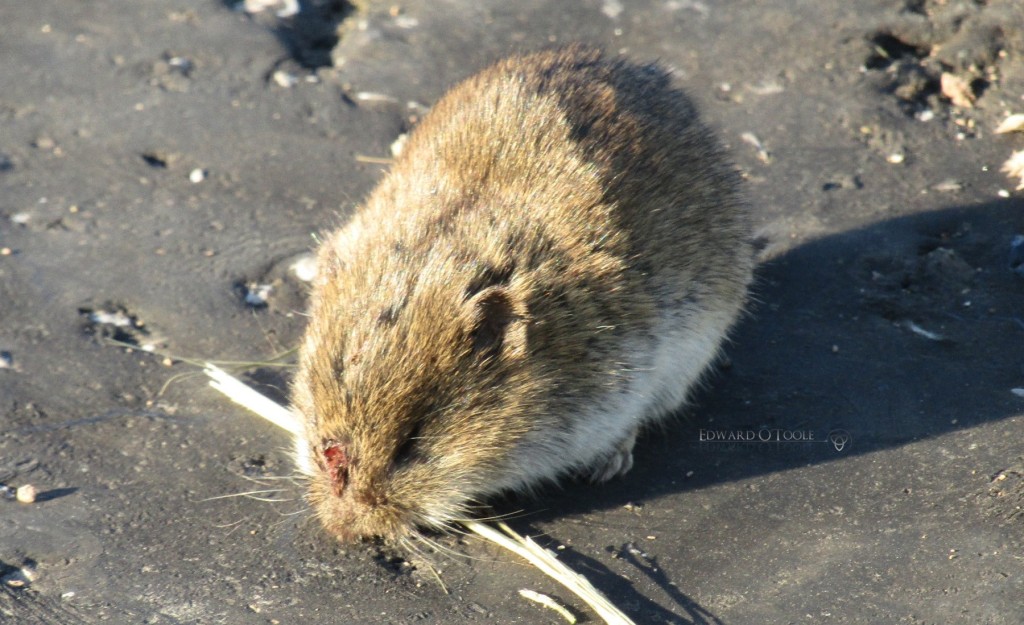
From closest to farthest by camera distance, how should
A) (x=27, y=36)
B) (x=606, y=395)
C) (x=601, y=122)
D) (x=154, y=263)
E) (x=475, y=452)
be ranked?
(x=475, y=452) < (x=606, y=395) < (x=601, y=122) < (x=154, y=263) < (x=27, y=36)

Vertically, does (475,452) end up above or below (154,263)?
above

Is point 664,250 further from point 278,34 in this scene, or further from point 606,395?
point 278,34

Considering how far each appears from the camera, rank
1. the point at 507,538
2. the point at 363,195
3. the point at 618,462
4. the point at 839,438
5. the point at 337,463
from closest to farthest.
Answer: the point at 337,463, the point at 507,538, the point at 618,462, the point at 839,438, the point at 363,195

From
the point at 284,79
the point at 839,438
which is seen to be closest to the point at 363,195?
the point at 284,79

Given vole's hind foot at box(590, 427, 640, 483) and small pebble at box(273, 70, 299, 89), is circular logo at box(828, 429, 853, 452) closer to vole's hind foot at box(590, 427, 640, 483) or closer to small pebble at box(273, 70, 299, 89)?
vole's hind foot at box(590, 427, 640, 483)

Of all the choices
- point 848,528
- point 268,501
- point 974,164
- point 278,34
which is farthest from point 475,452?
point 278,34

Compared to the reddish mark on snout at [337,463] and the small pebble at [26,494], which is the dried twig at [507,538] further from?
the small pebble at [26,494]

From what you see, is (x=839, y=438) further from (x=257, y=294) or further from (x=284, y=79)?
(x=284, y=79)

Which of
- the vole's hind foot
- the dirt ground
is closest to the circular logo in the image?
the dirt ground
